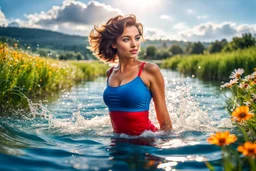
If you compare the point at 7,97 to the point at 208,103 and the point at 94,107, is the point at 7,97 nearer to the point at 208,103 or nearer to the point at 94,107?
the point at 94,107

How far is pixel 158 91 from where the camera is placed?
16.7 feet

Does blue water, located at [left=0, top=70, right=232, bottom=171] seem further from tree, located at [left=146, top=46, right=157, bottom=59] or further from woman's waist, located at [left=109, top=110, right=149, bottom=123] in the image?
tree, located at [left=146, top=46, right=157, bottom=59]

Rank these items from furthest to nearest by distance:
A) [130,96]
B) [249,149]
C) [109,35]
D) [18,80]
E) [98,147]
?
[18,80], [109,35], [130,96], [98,147], [249,149]

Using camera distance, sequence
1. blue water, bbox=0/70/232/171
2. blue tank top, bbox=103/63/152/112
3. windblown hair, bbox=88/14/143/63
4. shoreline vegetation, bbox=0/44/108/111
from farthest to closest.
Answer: shoreline vegetation, bbox=0/44/108/111
windblown hair, bbox=88/14/143/63
blue tank top, bbox=103/63/152/112
blue water, bbox=0/70/232/171

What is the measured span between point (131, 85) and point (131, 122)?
51 centimetres

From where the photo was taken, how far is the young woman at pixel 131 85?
4973 millimetres

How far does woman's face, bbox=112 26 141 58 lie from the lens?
5.13 meters

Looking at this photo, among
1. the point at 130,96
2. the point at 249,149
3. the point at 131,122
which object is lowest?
the point at 131,122

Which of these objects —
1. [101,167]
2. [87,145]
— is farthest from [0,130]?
[101,167]

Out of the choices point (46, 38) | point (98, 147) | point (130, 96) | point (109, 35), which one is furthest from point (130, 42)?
point (46, 38)

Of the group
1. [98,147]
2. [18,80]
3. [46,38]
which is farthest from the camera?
[46,38]

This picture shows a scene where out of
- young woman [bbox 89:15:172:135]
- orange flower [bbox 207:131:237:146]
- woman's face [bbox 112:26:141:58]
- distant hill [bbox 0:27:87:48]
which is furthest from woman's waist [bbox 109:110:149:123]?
distant hill [bbox 0:27:87:48]

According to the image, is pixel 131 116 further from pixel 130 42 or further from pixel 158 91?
pixel 130 42

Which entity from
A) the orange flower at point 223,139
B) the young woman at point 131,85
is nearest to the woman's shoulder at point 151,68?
the young woman at point 131,85
